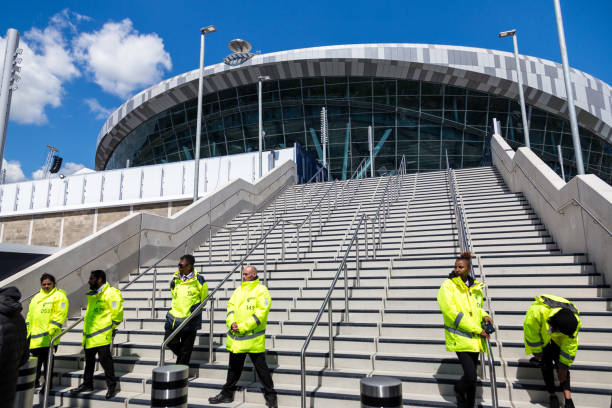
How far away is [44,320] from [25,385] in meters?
1.64

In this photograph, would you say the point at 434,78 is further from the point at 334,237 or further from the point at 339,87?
the point at 334,237

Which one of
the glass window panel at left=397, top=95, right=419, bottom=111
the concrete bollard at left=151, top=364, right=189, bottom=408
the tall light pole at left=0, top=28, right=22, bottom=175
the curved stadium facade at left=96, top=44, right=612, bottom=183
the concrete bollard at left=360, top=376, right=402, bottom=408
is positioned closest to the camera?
the concrete bollard at left=360, top=376, right=402, bottom=408

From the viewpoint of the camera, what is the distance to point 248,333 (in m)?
5.02

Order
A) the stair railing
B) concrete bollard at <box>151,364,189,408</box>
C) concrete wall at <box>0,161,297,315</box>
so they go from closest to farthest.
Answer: the stair railing < concrete bollard at <box>151,364,189,408</box> < concrete wall at <box>0,161,297,315</box>

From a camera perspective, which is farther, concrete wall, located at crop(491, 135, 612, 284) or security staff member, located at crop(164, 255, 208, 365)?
concrete wall, located at crop(491, 135, 612, 284)

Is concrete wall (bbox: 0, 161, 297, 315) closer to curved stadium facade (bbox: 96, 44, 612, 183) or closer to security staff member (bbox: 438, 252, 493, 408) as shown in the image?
security staff member (bbox: 438, 252, 493, 408)

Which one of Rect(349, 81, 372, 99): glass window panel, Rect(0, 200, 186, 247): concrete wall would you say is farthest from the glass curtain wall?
Rect(0, 200, 186, 247): concrete wall

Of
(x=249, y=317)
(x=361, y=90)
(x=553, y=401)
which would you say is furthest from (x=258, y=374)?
(x=361, y=90)

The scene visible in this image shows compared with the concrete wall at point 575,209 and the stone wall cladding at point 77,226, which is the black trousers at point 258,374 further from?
the stone wall cladding at point 77,226

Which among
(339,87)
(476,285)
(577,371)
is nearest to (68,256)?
(476,285)

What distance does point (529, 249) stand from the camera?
8.53m

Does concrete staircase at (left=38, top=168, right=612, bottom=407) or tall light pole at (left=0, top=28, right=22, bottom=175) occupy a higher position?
tall light pole at (left=0, top=28, right=22, bottom=175)

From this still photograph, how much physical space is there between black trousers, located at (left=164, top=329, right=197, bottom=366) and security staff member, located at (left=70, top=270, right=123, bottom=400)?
77 centimetres

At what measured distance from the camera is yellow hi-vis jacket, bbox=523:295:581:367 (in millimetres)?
4414
